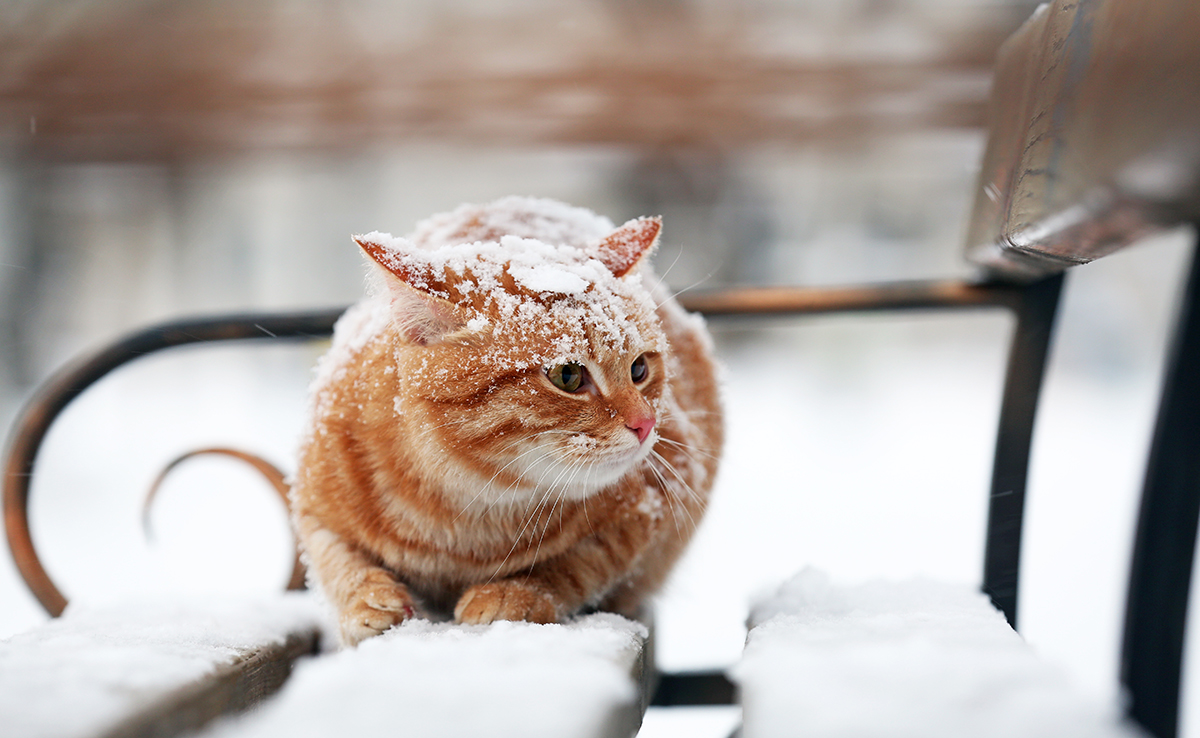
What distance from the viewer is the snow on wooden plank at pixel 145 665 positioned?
50 cm

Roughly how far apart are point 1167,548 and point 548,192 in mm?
987

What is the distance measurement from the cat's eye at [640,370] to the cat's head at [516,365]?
0.10 ft

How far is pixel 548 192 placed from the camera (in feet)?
4.39

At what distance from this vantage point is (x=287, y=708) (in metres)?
0.53

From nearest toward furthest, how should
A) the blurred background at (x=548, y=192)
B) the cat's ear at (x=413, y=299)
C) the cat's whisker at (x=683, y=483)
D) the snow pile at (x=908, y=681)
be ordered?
1. the snow pile at (x=908, y=681)
2. the cat's ear at (x=413, y=299)
3. the cat's whisker at (x=683, y=483)
4. the blurred background at (x=548, y=192)

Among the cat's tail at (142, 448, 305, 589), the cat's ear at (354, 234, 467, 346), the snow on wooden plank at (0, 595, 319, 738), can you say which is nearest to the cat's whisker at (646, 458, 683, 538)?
the cat's ear at (354, 234, 467, 346)

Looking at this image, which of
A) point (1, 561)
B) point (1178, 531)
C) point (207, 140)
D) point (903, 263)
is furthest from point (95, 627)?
point (903, 263)

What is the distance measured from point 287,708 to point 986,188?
0.81 m

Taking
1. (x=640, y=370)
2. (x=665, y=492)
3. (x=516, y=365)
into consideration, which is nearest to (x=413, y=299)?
(x=516, y=365)

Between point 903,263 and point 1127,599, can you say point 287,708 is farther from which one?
point 903,263

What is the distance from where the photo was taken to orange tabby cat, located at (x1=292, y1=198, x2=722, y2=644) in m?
0.70

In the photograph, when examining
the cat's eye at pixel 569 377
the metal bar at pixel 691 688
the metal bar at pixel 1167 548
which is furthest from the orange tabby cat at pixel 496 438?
the metal bar at pixel 1167 548

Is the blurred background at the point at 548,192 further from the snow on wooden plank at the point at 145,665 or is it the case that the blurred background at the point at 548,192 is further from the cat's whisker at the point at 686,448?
the snow on wooden plank at the point at 145,665

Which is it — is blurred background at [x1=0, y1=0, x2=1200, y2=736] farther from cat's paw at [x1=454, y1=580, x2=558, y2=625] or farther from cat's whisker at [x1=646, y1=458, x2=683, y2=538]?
cat's paw at [x1=454, y1=580, x2=558, y2=625]
